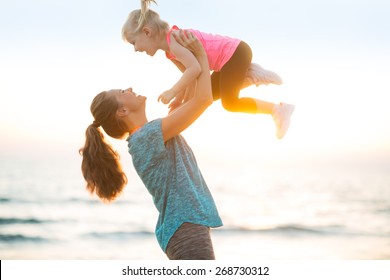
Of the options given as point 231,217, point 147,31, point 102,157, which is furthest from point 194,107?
point 231,217

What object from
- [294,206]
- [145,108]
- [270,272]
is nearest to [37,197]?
[294,206]

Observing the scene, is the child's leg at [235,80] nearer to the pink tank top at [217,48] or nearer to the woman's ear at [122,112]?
the pink tank top at [217,48]

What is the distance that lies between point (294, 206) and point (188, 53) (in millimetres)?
10898

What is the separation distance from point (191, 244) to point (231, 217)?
31.4ft

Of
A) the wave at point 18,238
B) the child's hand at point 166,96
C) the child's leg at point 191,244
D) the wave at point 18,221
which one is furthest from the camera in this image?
the wave at point 18,221

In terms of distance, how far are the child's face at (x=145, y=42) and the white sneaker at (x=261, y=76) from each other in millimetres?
451

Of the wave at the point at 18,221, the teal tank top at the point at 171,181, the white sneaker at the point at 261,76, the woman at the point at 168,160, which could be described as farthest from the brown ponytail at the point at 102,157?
the wave at the point at 18,221

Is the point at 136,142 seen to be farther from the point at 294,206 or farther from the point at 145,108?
the point at 294,206

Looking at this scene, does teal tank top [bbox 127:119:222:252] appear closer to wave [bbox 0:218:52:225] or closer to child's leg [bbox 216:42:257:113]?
child's leg [bbox 216:42:257:113]

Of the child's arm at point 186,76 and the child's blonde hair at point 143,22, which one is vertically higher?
the child's blonde hair at point 143,22

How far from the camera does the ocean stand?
983 centimetres

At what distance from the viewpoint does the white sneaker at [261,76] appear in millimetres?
2809

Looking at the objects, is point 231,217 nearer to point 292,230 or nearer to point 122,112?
point 292,230

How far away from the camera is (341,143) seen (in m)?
16.6
